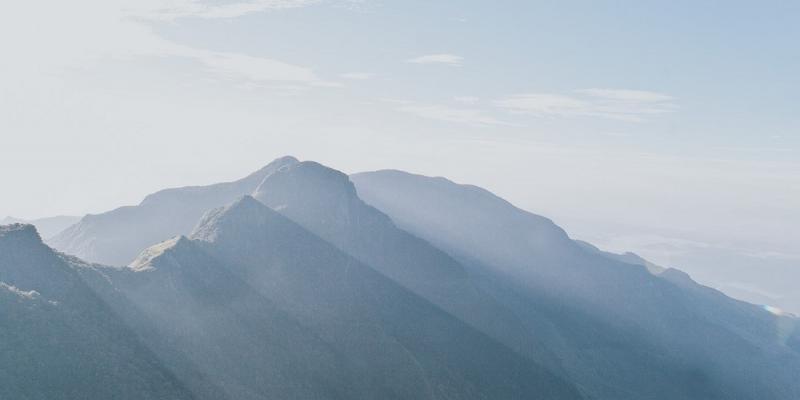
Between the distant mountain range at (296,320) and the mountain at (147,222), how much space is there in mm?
757

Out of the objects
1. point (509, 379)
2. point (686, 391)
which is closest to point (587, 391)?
point (509, 379)

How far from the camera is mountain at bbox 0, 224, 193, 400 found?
5472 centimetres

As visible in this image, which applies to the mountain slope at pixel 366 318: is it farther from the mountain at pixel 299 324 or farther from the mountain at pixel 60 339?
the mountain at pixel 60 339

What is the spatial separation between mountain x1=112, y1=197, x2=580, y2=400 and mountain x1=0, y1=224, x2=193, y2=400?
11.2m

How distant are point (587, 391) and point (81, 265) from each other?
12808cm

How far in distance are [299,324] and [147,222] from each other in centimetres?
11016

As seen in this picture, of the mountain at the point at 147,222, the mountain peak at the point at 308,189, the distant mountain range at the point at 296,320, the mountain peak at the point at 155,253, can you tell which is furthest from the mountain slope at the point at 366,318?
the mountain at the point at 147,222

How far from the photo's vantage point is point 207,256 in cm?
10362

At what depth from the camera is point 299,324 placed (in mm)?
102375

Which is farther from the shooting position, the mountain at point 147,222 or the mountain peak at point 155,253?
the mountain at point 147,222

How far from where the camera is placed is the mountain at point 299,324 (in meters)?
85.3

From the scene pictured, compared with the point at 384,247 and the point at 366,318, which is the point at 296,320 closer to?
the point at 366,318

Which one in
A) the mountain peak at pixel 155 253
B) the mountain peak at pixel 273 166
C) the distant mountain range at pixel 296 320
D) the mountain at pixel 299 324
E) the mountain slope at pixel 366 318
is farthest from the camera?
the mountain peak at pixel 273 166

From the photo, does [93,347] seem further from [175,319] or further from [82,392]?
[175,319]
